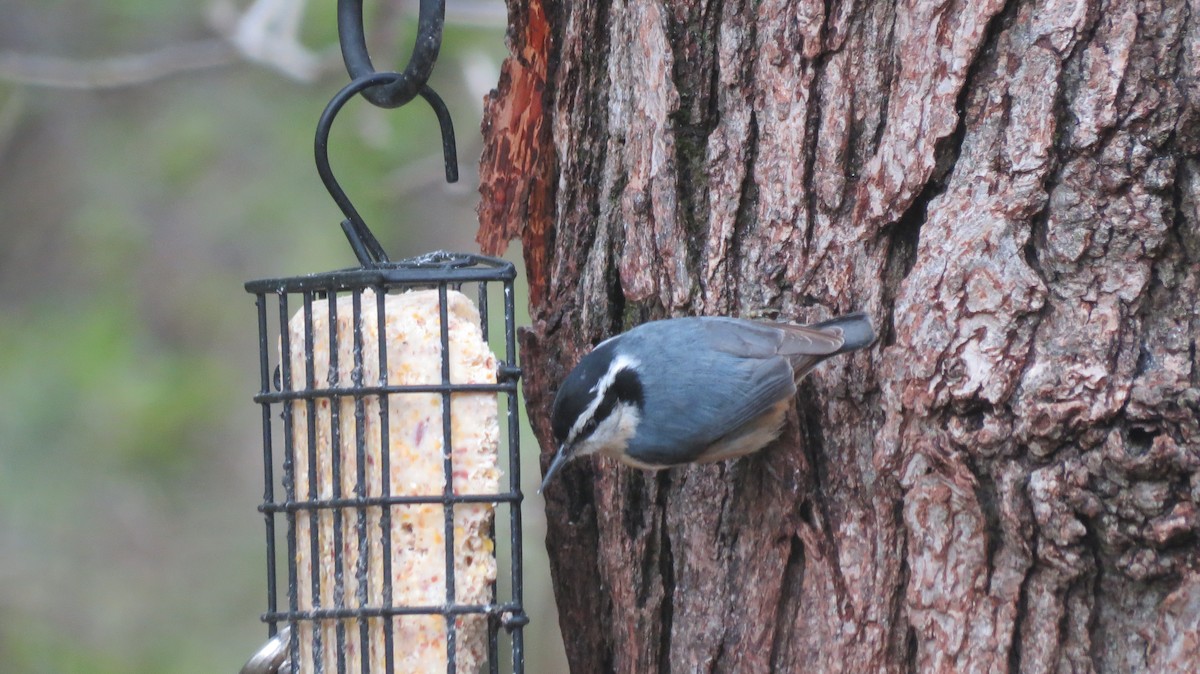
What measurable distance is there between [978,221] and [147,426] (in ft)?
14.7

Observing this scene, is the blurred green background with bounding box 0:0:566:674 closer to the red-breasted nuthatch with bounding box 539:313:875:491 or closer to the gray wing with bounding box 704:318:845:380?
the red-breasted nuthatch with bounding box 539:313:875:491

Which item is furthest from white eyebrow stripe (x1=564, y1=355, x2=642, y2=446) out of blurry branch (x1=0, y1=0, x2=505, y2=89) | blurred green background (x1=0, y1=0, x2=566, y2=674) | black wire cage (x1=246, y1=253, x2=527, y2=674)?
blurry branch (x1=0, y1=0, x2=505, y2=89)

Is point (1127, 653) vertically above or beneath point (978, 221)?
beneath

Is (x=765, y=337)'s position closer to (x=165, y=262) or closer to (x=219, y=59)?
(x=219, y=59)

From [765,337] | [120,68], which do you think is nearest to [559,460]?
[765,337]

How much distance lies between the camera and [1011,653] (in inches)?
81.0

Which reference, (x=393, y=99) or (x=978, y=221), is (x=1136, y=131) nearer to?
(x=978, y=221)

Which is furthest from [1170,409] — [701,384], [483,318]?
[483,318]

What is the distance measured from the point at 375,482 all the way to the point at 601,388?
463 mm

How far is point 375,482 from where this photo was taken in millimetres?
2385

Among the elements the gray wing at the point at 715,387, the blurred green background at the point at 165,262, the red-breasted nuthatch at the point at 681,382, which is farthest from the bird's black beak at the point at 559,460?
the blurred green background at the point at 165,262

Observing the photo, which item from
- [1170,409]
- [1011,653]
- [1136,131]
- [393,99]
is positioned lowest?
[1011,653]

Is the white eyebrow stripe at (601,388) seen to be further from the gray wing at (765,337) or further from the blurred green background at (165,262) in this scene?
the blurred green background at (165,262)

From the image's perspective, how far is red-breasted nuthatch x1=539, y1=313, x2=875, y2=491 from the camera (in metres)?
2.38
